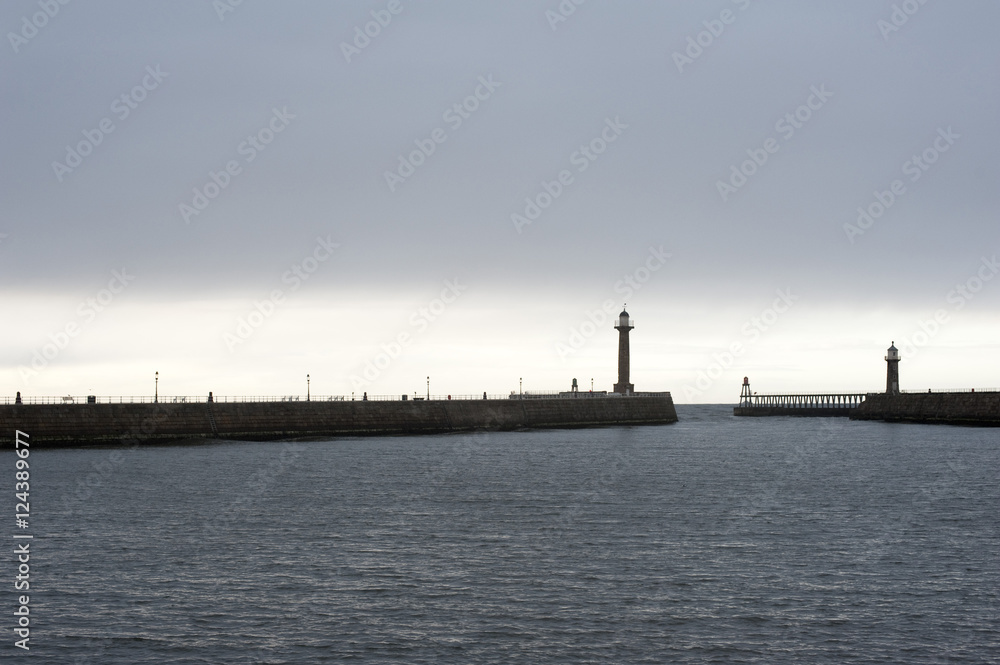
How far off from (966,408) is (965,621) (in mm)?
136063

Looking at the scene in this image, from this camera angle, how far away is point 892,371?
17000cm

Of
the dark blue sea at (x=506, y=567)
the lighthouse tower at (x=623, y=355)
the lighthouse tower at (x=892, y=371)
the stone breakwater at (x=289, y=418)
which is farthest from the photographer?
the lighthouse tower at (x=892, y=371)

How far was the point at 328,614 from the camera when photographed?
89.5ft

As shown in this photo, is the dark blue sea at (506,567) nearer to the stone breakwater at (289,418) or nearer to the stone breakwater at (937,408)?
the stone breakwater at (289,418)

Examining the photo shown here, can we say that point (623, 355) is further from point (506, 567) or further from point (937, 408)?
point (506, 567)

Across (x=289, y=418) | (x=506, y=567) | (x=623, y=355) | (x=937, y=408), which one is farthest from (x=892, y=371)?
(x=506, y=567)

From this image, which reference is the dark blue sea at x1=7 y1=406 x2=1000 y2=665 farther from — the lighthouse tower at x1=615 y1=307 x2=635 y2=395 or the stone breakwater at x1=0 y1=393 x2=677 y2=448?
the lighthouse tower at x1=615 y1=307 x2=635 y2=395

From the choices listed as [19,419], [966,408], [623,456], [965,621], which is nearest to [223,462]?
[19,419]

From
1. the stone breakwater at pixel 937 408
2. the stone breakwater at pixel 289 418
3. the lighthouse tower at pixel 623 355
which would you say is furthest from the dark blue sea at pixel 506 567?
the stone breakwater at pixel 937 408

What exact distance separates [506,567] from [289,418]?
7664 cm

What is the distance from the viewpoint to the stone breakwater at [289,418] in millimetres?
88000

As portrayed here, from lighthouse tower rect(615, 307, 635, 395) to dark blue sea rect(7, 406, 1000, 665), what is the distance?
78.1 meters

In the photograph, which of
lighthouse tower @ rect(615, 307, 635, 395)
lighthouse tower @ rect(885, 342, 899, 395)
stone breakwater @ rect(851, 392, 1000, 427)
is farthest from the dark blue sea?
lighthouse tower @ rect(885, 342, 899, 395)

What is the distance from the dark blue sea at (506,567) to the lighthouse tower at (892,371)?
108m
